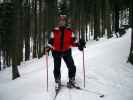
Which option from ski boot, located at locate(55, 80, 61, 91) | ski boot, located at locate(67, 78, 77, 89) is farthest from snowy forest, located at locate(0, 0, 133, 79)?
ski boot, located at locate(67, 78, 77, 89)

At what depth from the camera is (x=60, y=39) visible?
9141mm

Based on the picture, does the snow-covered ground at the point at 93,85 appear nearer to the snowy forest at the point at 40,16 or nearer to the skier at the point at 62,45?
the skier at the point at 62,45

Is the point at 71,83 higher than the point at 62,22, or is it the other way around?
the point at 62,22

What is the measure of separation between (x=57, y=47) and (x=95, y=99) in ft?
6.96

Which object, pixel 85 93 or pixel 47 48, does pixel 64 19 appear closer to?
pixel 47 48

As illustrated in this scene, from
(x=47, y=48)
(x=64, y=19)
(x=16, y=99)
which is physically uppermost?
(x=64, y=19)

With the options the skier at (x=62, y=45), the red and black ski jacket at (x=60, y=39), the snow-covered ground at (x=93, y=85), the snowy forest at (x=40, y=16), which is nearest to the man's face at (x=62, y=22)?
the skier at (x=62, y=45)

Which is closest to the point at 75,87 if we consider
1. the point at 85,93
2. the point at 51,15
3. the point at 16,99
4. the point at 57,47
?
the point at 85,93

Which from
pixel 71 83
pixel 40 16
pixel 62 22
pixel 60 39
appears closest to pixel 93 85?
pixel 71 83

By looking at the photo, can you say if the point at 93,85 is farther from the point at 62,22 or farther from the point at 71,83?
the point at 62,22

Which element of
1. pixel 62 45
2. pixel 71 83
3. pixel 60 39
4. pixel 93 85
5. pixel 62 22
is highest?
pixel 62 22

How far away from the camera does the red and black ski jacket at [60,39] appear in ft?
30.0

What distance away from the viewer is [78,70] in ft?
35.8

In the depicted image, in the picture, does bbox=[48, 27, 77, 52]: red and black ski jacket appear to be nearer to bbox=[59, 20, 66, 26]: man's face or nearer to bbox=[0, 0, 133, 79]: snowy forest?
bbox=[59, 20, 66, 26]: man's face
